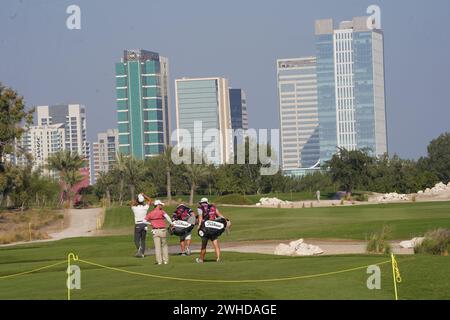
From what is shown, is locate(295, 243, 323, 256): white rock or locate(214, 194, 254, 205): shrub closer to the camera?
locate(295, 243, 323, 256): white rock

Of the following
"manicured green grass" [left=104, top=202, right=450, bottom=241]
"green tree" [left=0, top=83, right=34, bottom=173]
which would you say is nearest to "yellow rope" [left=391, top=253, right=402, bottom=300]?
"manicured green grass" [left=104, top=202, right=450, bottom=241]

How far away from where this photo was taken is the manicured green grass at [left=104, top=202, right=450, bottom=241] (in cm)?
4597

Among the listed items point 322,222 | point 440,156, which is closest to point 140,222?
point 322,222

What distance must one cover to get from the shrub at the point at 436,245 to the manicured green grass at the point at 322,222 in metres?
9.11

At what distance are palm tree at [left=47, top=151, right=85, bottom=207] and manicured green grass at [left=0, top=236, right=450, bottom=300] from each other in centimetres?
7945

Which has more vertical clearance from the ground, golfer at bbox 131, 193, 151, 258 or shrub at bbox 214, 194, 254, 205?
golfer at bbox 131, 193, 151, 258

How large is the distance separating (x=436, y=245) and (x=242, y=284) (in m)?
10.9

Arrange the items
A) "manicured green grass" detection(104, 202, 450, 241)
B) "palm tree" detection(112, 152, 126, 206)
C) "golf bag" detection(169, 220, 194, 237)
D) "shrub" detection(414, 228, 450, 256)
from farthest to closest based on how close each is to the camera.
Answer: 1. "palm tree" detection(112, 152, 126, 206)
2. "manicured green grass" detection(104, 202, 450, 241)
3. "golf bag" detection(169, 220, 194, 237)
4. "shrub" detection(414, 228, 450, 256)

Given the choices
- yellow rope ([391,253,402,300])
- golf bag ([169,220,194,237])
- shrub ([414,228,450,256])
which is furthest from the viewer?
golf bag ([169,220,194,237])

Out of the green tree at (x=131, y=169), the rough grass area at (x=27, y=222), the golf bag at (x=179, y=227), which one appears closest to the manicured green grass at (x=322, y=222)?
the rough grass area at (x=27, y=222)

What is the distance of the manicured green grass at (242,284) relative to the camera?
66.3ft

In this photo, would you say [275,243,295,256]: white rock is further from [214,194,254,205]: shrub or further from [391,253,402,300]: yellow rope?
[214,194,254,205]: shrub

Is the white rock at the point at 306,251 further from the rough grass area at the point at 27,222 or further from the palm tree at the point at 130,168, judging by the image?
the palm tree at the point at 130,168

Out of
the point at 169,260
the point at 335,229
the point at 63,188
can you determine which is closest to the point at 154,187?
the point at 63,188
